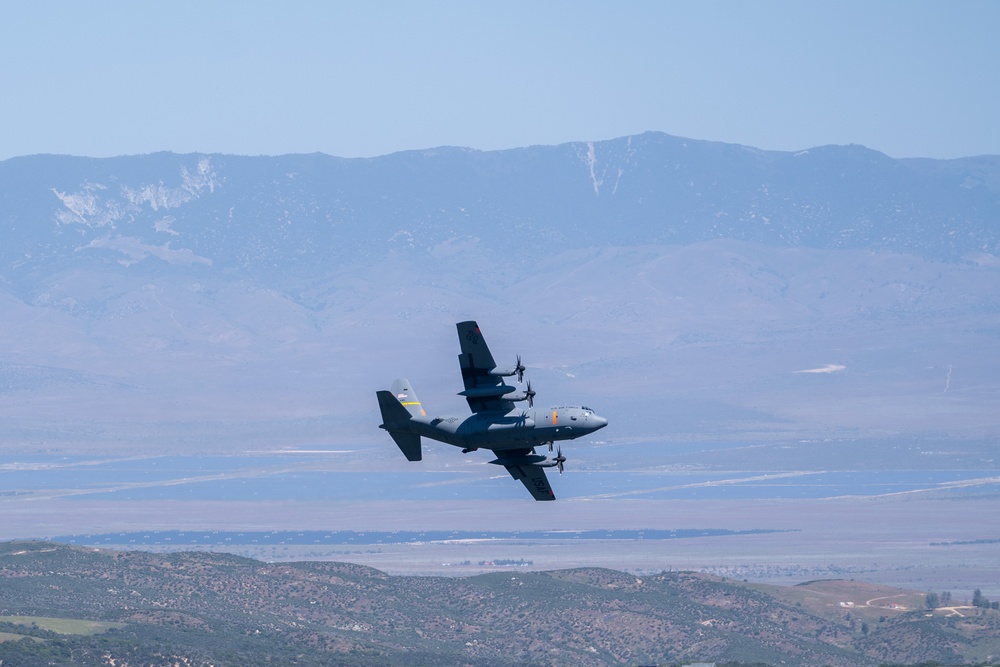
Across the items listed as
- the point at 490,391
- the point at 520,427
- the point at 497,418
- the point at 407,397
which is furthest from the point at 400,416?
the point at 520,427

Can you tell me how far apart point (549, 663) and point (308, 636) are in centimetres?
2510

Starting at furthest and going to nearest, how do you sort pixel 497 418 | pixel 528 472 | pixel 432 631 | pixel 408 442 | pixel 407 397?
pixel 432 631 < pixel 407 397 < pixel 408 442 < pixel 528 472 < pixel 497 418

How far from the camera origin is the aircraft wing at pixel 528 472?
94312 millimetres

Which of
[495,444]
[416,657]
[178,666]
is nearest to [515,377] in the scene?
[495,444]

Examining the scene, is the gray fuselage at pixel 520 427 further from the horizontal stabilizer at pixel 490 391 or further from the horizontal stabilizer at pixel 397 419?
the horizontal stabilizer at pixel 397 419

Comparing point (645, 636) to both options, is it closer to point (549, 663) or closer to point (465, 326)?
point (549, 663)

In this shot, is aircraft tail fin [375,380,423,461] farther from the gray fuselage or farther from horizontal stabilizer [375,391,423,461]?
the gray fuselage

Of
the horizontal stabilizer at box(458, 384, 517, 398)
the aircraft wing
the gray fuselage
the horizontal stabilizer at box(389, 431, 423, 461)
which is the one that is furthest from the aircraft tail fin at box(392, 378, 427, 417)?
the horizontal stabilizer at box(458, 384, 517, 398)

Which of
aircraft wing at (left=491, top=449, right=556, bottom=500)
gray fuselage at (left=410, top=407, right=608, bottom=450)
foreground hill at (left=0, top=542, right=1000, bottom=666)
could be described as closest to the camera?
gray fuselage at (left=410, top=407, right=608, bottom=450)

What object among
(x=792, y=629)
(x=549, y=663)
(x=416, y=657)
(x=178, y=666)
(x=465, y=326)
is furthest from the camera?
(x=792, y=629)

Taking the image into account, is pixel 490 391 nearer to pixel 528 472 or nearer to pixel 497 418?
pixel 497 418

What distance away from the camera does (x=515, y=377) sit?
91875 mm

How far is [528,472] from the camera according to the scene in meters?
94.9

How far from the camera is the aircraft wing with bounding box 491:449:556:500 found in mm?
94312
